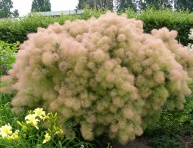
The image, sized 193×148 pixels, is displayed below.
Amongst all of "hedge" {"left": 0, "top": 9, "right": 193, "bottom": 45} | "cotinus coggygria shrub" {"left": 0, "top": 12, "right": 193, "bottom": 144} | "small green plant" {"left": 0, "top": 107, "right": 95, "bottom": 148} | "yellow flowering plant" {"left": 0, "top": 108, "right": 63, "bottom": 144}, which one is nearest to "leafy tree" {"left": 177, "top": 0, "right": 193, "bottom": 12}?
"hedge" {"left": 0, "top": 9, "right": 193, "bottom": 45}

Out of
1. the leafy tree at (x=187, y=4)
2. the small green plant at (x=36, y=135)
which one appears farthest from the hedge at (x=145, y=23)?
the leafy tree at (x=187, y=4)

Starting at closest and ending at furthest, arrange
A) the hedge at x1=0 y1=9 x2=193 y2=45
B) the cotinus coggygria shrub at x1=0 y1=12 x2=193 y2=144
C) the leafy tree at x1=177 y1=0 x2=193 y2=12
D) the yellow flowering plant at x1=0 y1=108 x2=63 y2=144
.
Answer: the yellow flowering plant at x1=0 y1=108 x2=63 y2=144
the cotinus coggygria shrub at x1=0 y1=12 x2=193 y2=144
the hedge at x1=0 y1=9 x2=193 y2=45
the leafy tree at x1=177 y1=0 x2=193 y2=12

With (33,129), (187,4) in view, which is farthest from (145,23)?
(187,4)

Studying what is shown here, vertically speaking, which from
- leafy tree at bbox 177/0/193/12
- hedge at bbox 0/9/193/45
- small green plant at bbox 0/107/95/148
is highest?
hedge at bbox 0/9/193/45

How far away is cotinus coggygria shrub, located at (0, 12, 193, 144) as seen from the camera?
314 cm

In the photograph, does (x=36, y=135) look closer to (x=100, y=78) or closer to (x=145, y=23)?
(x=100, y=78)

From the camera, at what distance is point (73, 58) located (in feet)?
10.3

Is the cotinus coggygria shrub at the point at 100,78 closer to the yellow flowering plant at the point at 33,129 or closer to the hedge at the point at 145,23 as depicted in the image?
the yellow flowering plant at the point at 33,129

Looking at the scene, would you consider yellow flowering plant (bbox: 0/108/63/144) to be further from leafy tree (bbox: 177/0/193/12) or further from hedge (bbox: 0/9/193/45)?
leafy tree (bbox: 177/0/193/12)

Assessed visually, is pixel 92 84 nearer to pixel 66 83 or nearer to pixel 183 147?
pixel 66 83

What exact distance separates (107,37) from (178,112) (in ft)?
4.93

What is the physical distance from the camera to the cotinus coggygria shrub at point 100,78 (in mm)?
3143

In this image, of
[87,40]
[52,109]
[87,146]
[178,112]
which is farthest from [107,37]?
[178,112]

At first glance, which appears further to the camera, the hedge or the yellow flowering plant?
the hedge
